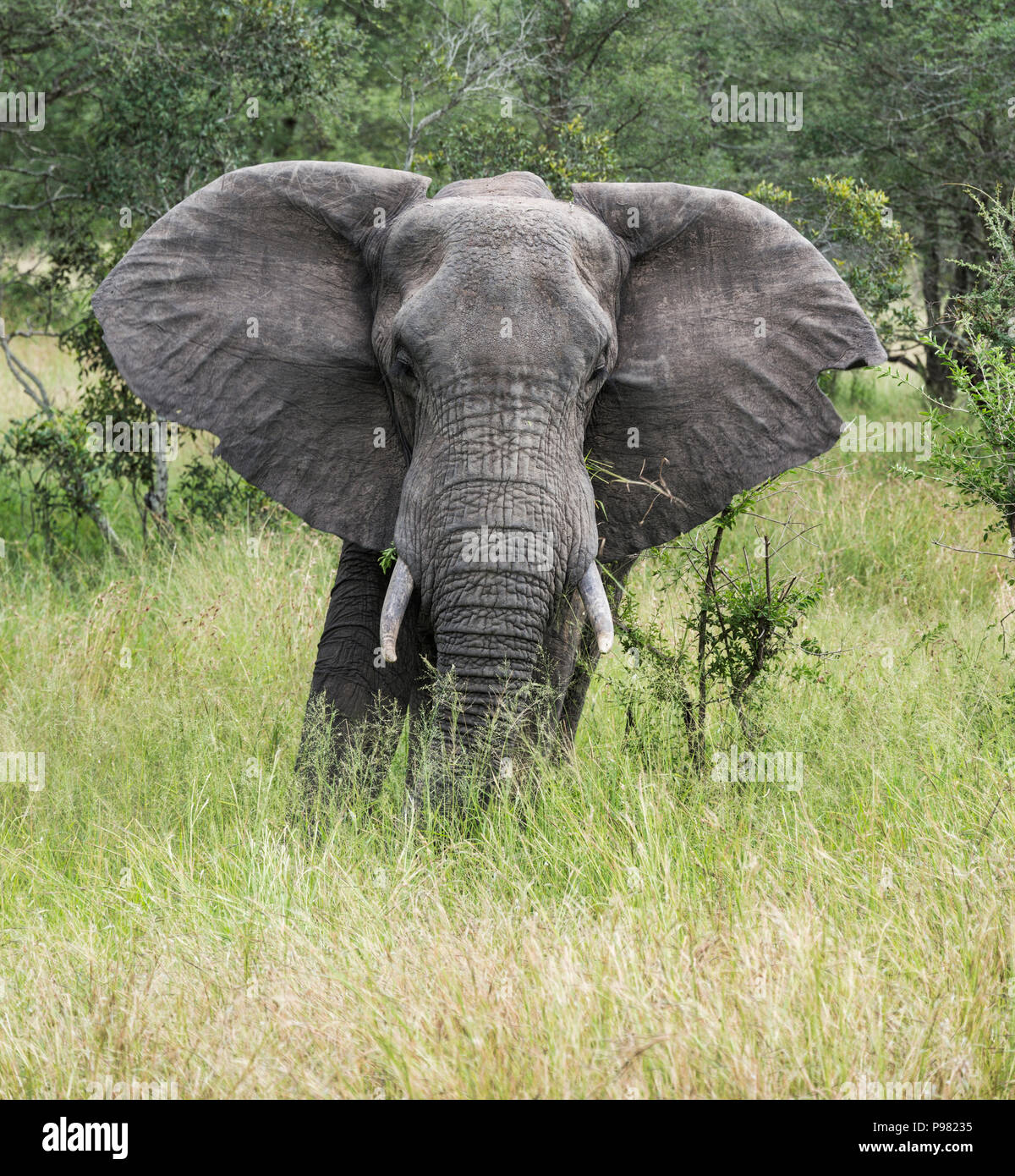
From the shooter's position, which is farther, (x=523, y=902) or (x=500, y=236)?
(x=500, y=236)

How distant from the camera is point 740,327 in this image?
533cm

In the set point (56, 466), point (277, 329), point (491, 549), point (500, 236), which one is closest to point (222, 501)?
point (56, 466)

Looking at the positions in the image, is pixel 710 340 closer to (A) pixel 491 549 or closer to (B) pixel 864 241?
(A) pixel 491 549

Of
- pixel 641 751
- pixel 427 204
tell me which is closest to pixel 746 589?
pixel 641 751

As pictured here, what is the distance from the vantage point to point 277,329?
532 centimetres

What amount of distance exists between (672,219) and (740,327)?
48 centimetres

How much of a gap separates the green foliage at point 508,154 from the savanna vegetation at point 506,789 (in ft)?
0.14

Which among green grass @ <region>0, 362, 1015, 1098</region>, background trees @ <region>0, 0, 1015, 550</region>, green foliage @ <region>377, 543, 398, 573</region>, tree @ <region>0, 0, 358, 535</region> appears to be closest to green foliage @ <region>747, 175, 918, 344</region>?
background trees @ <region>0, 0, 1015, 550</region>

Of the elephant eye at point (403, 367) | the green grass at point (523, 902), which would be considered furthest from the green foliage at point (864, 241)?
the elephant eye at point (403, 367)

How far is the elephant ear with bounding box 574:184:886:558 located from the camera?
5.25 metres

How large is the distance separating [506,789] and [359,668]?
106 centimetres

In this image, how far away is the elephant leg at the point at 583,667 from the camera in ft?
18.1

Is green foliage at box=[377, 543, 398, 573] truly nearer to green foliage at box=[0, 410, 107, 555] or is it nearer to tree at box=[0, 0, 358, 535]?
green foliage at box=[0, 410, 107, 555]

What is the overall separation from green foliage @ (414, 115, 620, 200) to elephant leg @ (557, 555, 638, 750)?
6.11 metres
